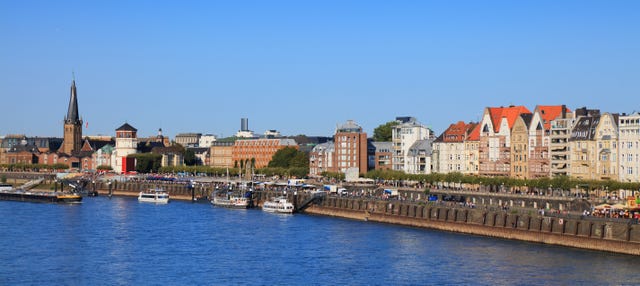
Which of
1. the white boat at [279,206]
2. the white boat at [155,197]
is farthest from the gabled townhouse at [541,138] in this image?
the white boat at [155,197]

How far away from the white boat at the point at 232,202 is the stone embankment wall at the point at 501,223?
1517 cm

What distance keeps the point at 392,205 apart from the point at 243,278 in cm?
4547

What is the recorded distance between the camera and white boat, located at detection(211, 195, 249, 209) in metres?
134

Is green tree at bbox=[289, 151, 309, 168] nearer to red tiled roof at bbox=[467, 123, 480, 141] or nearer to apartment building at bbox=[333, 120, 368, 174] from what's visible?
apartment building at bbox=[333, 120, 368, 174]

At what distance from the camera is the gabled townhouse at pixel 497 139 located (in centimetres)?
13802

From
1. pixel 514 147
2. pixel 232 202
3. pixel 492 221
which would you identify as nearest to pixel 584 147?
pixel 514 147

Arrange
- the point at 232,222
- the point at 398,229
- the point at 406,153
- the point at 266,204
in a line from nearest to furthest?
the point at 398,229
the point at 232,222
the point at 266,204
the point at 406,153

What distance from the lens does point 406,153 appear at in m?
163

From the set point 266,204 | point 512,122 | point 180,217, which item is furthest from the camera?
point 512,122

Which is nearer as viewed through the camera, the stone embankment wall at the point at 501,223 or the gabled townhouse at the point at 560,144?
the stone embankment wall at the point at 501,223

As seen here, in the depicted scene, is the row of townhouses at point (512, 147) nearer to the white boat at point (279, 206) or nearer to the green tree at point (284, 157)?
the green tree at point (284, 157)

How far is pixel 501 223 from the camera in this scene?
89.0 m

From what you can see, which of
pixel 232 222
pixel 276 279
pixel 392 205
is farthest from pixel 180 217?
pixel 276 279

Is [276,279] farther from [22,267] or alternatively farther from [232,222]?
[232,222]
